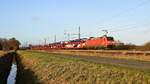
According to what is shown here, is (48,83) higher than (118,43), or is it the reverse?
(118,43)

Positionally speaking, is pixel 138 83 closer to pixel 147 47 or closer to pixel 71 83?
pixel 71 83

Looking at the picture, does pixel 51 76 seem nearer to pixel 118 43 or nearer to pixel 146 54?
pixel 146 54

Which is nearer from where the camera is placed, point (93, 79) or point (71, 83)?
point (93, 79)

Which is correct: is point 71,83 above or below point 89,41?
below

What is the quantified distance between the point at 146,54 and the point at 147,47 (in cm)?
1977

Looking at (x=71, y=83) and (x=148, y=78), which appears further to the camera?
(x=71, y=83)

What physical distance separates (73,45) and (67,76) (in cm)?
7809

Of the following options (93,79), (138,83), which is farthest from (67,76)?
(138,83)

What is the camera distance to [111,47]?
69062 mm

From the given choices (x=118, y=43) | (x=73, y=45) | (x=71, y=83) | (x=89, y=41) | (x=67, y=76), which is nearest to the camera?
(x=71, y=83)

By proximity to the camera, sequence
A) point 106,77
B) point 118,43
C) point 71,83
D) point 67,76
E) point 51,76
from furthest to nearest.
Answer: point 118,43
point 51,76
point 67,76
point 71,83
point 106,77

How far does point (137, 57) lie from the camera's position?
40.4m

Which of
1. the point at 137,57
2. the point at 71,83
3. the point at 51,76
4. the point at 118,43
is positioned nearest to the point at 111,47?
the point at 118,43

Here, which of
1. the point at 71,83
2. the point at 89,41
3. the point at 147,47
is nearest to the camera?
the point at 71,83
